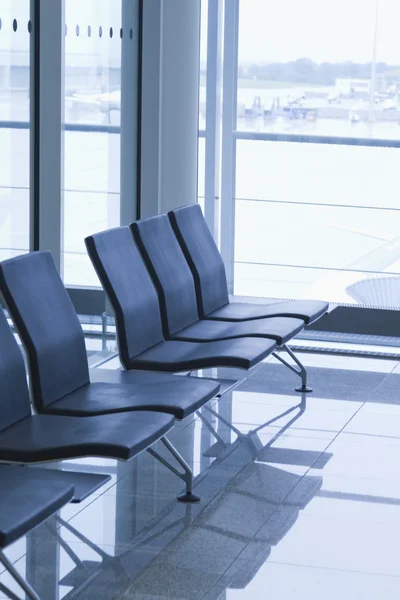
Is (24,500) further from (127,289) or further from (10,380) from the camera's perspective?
(127,289)

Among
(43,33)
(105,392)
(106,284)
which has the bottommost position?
(105,392)

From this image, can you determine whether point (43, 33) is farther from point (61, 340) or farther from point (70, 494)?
point (70, 494)

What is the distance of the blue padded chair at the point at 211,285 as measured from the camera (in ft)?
17.7

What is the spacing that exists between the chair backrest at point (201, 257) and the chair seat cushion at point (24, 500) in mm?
2419

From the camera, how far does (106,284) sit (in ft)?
14.7

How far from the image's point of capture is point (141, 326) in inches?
185

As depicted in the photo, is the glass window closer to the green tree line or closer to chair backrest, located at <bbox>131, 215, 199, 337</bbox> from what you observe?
the green tree line

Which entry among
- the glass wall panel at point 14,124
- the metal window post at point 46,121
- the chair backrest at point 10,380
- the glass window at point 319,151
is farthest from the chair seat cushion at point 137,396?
the glass window at point 319,151

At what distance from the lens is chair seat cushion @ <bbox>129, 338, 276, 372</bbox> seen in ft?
14.7

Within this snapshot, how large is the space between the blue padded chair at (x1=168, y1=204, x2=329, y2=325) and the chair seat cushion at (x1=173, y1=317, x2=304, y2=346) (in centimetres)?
11

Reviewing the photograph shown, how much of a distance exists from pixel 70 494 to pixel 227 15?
4680 millimetres

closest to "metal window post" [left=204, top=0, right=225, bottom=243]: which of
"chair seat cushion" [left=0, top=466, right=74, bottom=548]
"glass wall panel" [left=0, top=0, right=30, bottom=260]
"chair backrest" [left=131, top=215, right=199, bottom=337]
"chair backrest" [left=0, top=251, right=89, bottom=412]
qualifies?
"chair backrest" [left=131, top=215, right=199, bottom=337]

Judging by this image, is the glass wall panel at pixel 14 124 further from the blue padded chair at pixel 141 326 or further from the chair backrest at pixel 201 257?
the chair backrest at pixel 201 257

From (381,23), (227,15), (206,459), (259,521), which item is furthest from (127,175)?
(259,521)
